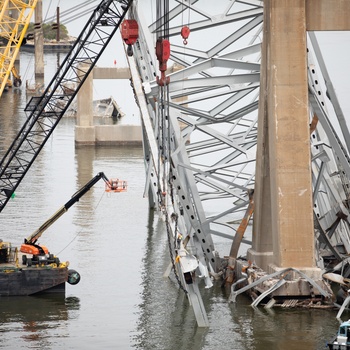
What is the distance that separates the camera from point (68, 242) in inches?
2699

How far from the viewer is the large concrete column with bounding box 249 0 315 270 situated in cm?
5422

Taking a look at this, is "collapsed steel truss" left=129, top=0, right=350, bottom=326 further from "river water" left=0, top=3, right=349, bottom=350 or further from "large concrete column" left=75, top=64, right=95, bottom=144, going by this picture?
"large concrete column" left=75, top=64, right=95, bottom=144

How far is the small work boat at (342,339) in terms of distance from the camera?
4698 cm

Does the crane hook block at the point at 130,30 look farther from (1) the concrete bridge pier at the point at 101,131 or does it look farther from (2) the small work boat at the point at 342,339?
(1) the concrete bridge pier at the point at 101,131

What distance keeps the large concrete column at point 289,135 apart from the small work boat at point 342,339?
21.9ft

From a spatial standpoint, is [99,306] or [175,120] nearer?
[99,306]

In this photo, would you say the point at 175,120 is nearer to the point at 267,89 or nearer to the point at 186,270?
the point at 267,89

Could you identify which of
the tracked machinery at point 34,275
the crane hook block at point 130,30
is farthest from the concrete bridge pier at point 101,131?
the tracked machinery at point 34,275

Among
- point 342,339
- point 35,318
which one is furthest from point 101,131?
point 342,339

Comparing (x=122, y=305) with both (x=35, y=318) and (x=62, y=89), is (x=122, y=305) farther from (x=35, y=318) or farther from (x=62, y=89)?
(x=62, y=89)

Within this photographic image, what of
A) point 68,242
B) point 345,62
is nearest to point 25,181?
point 68,242

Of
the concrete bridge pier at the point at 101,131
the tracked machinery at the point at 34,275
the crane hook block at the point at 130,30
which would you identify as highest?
the crane hook block at the point at 130,30

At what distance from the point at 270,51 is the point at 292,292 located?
8839 millimetres

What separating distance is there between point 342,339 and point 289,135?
33.2ft
